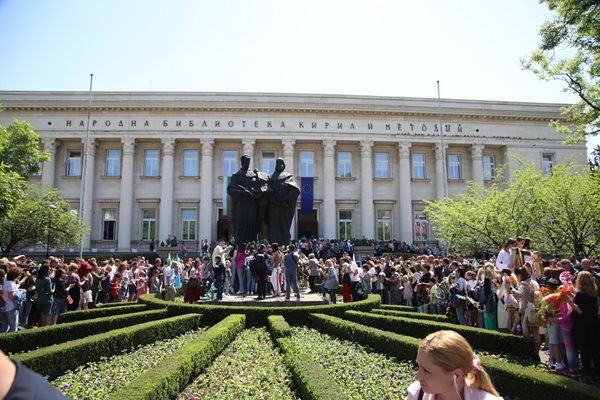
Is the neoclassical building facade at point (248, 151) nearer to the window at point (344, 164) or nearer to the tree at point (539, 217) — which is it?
the window at point (344, 164)

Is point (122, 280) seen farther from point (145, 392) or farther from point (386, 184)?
point (386, 184)

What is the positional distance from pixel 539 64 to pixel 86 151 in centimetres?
3531

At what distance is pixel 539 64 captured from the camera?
56.3 feet

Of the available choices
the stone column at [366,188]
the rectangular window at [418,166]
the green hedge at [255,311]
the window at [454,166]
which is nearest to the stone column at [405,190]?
the rectangular window at [418,166]

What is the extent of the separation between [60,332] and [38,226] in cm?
2421

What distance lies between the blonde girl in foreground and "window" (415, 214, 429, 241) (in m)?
42.2

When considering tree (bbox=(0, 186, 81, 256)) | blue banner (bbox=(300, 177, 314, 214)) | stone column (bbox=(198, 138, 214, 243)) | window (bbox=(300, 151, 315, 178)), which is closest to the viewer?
tree (bbox=(0, 186, 81, 256))

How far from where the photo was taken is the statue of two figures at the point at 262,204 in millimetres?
14984

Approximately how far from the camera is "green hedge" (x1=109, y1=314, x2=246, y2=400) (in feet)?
17.3

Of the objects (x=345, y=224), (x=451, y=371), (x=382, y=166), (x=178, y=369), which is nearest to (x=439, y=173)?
(x=382, y=166)

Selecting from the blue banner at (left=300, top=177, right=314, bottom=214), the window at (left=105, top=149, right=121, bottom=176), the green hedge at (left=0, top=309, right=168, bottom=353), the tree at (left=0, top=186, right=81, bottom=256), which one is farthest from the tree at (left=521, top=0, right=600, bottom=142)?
the window at (left=105, top=149, right=121, bottom=176)

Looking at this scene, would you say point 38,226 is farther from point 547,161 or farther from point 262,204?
point 547,161

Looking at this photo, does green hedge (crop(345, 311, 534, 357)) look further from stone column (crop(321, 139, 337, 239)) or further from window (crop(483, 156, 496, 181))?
window (crop(483, 156, 496, 181))

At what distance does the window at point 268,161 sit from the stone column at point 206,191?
202 inches
